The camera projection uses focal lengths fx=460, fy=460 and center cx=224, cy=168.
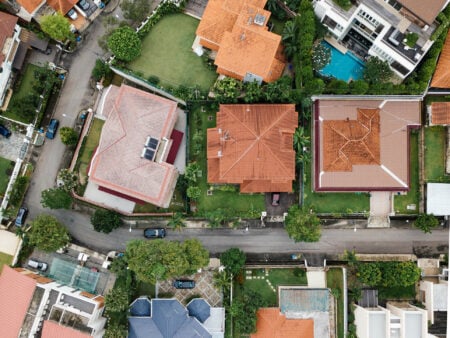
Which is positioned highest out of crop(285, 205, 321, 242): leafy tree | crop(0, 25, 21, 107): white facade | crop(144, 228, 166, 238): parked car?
crop(0, 25, 21, 107): white facade

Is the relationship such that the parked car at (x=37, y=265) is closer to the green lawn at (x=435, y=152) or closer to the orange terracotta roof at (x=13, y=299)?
the orange terracotta roof at (x=13, y=299)

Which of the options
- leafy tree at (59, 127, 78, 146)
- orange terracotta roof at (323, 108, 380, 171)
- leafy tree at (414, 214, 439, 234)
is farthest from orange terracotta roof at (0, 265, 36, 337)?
leafy tree at (414, 214, 439, 234)

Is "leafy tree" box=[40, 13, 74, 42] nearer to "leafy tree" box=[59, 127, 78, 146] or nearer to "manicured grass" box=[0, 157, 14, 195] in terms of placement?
"leafy tree" box=[59, 127, 78, 146]

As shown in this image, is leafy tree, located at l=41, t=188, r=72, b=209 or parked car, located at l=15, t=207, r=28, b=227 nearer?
leafy tree, located at l=41, t=188, r=72, b=209

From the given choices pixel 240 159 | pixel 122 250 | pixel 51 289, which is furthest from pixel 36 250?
pixel 240 159

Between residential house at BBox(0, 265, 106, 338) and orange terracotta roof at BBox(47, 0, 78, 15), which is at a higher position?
orange terracotta roof at BBox(47, 0, 78, 15)

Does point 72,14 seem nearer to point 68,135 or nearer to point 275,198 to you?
point 68,135
